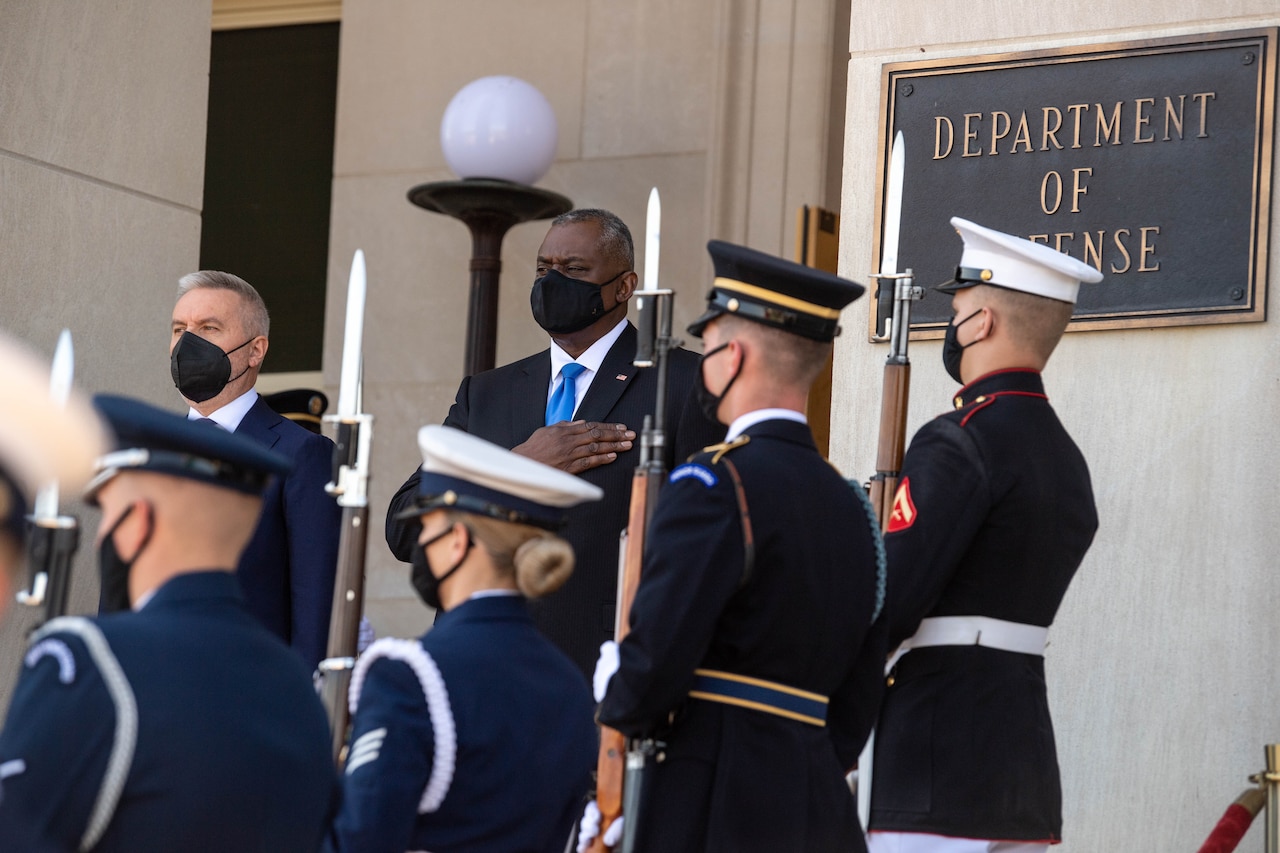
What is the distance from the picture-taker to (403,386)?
27.8ft

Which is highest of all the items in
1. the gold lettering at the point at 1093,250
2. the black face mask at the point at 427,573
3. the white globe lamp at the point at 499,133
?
the white globe lamp at the point at 499,133

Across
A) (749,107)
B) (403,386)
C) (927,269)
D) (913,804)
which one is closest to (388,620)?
(403,386)

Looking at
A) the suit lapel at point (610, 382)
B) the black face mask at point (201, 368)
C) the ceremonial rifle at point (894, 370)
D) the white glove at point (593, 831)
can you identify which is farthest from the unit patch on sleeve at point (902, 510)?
the black face mask at point (201, 368)

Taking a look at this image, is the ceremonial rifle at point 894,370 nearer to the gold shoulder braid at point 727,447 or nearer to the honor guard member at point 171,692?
the gold shoulder braid at point 727,447

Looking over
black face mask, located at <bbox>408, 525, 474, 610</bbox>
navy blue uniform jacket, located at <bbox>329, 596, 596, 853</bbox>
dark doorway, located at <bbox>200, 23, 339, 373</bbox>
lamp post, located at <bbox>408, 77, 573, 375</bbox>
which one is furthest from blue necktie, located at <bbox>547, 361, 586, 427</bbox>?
dark doorway, located at <bbox>200, 23, 339, 373</bbox>

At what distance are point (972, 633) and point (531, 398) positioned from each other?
4.90 ft

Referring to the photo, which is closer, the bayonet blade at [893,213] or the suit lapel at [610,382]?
the bayonet blade at [893,213]

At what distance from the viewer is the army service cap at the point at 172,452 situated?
7.89ft

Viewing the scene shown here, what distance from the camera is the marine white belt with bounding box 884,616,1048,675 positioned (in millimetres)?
3852

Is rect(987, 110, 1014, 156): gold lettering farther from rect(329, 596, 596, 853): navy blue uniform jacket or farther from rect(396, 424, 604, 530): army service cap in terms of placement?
rect(329, 596, 596, 853): navy blue uniform jacket

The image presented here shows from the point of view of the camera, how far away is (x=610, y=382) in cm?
473

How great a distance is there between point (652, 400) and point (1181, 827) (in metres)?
1.74

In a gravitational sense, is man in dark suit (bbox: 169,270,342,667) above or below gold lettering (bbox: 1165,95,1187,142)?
below

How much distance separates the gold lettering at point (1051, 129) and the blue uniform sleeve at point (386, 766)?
309 cm
